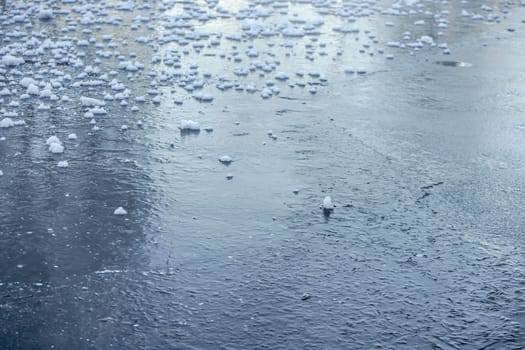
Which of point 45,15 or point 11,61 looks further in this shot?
point 45,15

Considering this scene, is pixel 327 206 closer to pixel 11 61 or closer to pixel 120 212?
pixel 120 212

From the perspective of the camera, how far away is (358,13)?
65.7 ft

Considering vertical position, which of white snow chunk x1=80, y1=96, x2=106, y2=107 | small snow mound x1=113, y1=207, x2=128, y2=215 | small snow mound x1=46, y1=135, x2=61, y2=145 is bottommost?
small snow mound x1=113, y1=207, x2=128, y2=215

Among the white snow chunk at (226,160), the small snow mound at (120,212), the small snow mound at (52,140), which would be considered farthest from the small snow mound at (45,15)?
the small snow mound at (120,212)

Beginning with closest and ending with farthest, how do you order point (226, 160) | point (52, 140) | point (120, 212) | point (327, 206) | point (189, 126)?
point (120, 212), point (327, 206), point (226, 160), point (52, 140), point (189, 126)

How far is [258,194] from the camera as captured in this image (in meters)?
8.64

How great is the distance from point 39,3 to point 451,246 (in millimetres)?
15403

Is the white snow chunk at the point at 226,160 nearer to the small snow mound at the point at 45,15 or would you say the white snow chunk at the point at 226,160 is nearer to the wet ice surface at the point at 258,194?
the wet ice surface at the point at 258,194

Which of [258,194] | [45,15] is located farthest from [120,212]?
[45,15]

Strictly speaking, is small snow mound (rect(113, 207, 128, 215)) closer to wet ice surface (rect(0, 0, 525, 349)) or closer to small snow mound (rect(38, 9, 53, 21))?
wet ice surface (rect(0, 0, 525, 349))

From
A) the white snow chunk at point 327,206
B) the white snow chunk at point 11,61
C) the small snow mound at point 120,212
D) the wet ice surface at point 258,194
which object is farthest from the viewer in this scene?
the white snow chunk at point 11,61

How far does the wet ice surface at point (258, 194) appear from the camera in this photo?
6332 millimetres

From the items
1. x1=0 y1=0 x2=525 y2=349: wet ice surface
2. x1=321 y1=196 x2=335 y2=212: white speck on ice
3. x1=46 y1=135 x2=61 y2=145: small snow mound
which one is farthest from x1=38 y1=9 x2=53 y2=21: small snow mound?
x1=321 y1=196 x2=335 y2=212: white speck on ice

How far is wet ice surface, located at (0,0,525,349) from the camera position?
6.33m
